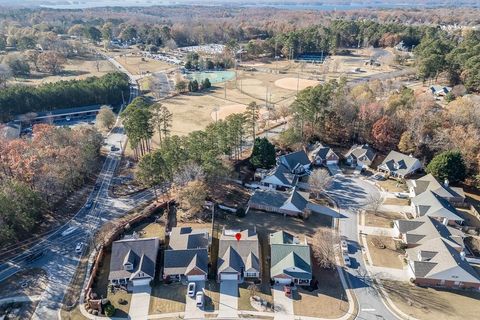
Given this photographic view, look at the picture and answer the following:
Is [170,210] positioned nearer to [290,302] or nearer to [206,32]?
[290,302]

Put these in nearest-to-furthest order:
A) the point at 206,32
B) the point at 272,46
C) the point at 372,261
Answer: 1. the point at 372,261
2. the point at 272,46
3. the point at 206,32

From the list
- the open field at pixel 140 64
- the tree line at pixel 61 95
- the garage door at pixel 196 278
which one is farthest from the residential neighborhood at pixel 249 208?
the open field at pixel 140 64

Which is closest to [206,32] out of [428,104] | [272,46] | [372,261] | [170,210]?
[272,46]

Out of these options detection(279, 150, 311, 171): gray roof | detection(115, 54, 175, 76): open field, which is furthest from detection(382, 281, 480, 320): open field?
detection(115, 54, 175, 76): open field

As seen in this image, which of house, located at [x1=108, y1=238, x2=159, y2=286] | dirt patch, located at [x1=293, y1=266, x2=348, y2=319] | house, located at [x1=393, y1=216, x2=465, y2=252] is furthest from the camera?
house, located at [x1=393, y1=216, x2=465, y2=252]

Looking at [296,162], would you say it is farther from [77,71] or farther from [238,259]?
[77,71]

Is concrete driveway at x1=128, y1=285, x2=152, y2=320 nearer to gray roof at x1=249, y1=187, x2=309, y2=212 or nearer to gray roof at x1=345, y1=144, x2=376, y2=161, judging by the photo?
gray roof at x1=249, y1=187, x2=309, y2=212

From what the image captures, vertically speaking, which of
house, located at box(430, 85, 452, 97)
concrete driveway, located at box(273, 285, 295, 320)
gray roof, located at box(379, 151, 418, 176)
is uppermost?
house, located at box(430, 85, 452, 97)

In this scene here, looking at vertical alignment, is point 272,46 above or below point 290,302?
above
